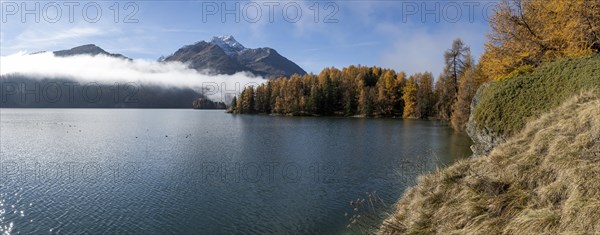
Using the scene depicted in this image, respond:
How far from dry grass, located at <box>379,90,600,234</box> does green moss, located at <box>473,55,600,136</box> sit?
5.91 ft

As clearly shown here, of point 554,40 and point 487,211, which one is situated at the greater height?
point 554,40

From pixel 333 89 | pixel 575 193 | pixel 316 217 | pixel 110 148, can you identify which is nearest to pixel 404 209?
pixel 575 193

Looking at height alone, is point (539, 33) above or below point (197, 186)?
above

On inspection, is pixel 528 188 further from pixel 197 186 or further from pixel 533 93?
pixel 197 186

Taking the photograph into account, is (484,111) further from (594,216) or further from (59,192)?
(59,192)

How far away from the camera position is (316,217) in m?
17.9

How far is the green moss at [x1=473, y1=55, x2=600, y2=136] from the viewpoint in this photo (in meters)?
13.9

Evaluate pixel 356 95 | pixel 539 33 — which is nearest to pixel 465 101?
pixel 539 33

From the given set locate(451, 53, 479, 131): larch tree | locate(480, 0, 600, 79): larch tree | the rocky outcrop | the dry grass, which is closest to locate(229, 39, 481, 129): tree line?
locate(451, 53, 479, 131): larch tree

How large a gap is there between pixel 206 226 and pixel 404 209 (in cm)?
1007

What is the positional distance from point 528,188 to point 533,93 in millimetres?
9281

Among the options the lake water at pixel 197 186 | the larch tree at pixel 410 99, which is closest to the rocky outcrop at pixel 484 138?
the lake water at pixel 197 186

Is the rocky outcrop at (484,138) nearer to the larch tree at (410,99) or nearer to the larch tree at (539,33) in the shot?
the larch tree at (539,33)

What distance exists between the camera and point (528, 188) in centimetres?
897
